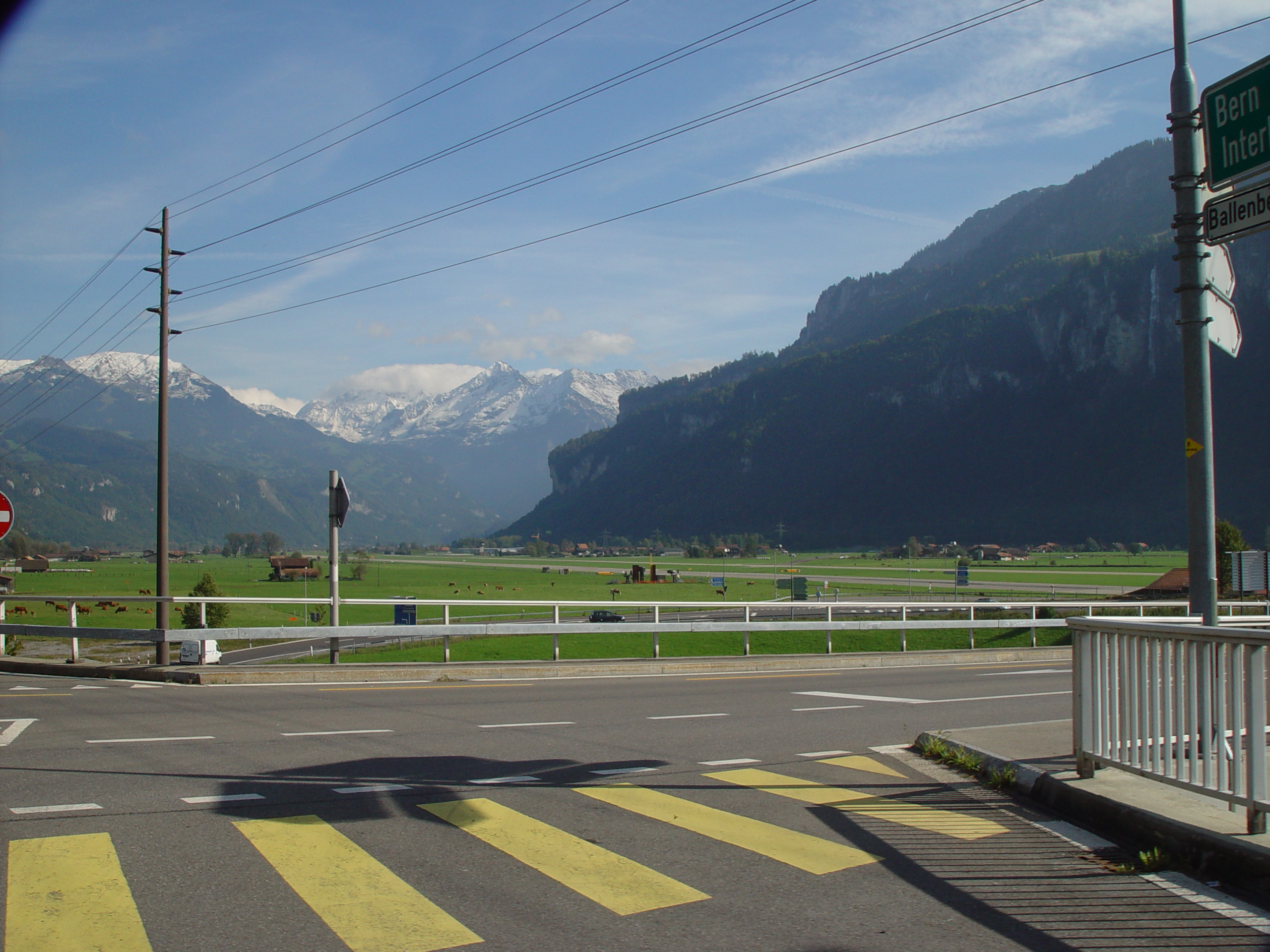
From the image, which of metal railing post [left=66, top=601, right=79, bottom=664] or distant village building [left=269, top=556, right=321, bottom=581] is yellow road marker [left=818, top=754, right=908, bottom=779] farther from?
distant village building [left=269, top=556, right=321, bottom=581]

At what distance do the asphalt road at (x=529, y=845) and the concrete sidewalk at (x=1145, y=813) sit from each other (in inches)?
14.0

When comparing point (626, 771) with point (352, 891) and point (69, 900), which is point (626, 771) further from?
point (69, 900)

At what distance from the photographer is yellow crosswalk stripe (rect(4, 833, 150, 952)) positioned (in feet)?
14.5

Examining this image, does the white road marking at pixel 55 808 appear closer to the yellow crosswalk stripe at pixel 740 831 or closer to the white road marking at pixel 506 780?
the white road marking at pixel 506 780

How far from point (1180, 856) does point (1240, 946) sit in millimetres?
1310

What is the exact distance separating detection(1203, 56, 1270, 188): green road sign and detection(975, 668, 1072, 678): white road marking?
14.3m

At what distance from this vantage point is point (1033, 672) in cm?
2044

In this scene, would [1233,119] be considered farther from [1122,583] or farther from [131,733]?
[1122,583]

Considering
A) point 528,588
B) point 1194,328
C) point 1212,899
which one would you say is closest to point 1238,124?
point 1194,328

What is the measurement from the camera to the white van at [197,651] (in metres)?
16.8

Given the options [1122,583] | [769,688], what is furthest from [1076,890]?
[1122,583]

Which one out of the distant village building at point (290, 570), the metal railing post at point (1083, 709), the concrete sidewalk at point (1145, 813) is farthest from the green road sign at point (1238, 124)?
the distant village building at point (290, 570)

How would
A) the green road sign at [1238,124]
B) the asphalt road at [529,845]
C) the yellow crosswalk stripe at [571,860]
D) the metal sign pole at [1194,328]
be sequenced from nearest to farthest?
the asphalt road at [529,845]
the yellow crosswalk stripe at [571,860]
the green road sign at [1238,124]
the metal sign pole at [1194,328]

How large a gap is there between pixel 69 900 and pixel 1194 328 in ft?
27.1
